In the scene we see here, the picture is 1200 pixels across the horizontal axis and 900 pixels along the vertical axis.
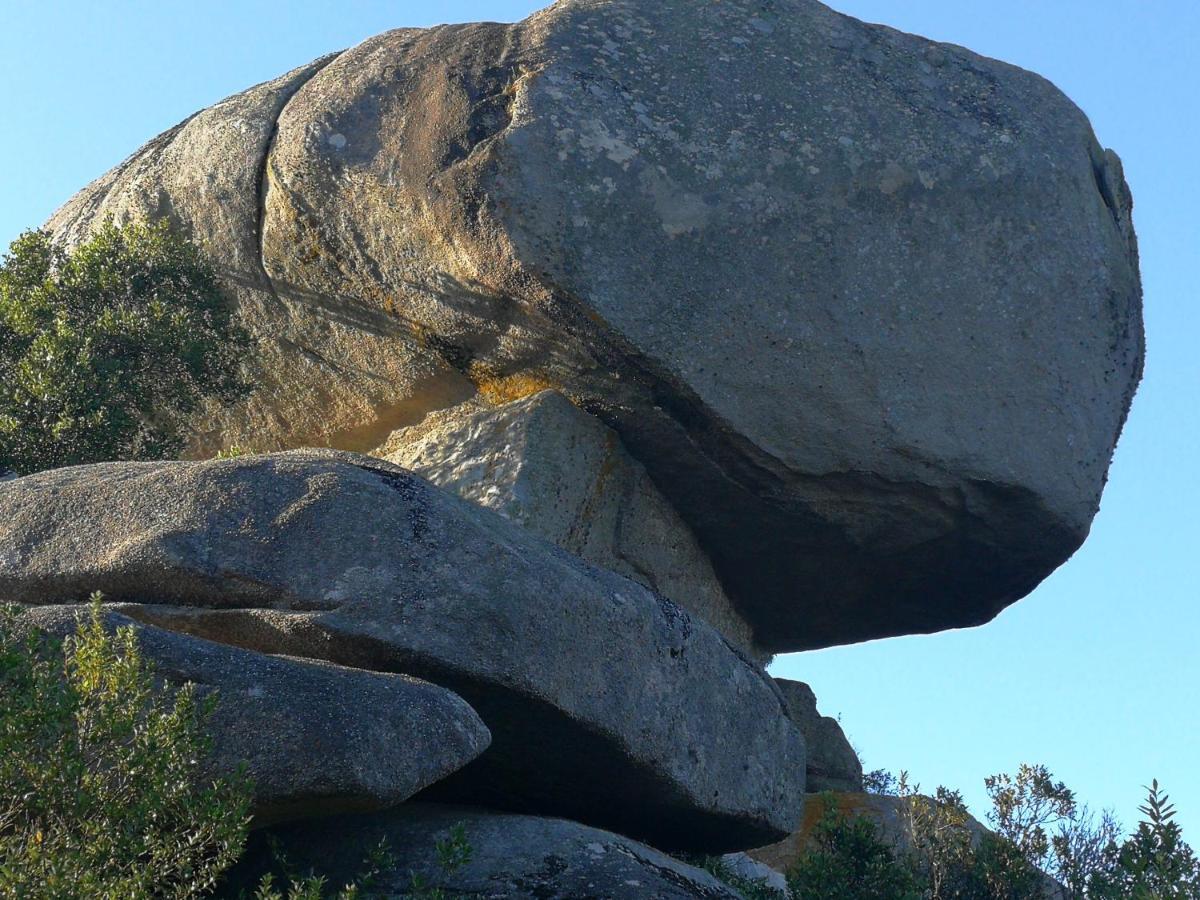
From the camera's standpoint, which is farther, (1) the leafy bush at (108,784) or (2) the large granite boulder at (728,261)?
(2) the large granite boulder at (728,261)

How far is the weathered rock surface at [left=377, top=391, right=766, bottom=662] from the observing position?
10.7 metres

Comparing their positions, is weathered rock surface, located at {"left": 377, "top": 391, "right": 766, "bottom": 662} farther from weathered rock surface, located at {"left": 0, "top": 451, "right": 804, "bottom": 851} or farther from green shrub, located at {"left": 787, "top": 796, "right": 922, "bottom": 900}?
green shrub, located at {"left": 787, "top": 796, "right": 922, "bottom": 900}

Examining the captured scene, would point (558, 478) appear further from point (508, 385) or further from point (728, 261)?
point (728, 261)

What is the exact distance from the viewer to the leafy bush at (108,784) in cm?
559

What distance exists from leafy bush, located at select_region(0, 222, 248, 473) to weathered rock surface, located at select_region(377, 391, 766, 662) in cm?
153

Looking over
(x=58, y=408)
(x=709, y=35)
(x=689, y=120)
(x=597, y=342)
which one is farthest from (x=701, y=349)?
(x=58, y=408)

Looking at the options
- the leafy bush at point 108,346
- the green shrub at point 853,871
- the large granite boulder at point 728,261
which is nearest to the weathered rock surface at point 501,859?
the green shrub at point 853,871

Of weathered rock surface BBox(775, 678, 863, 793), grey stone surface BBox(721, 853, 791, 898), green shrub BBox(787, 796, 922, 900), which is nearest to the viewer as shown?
green shrub BBox(787, 796, 922, 900)

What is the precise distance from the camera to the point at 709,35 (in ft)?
37.5

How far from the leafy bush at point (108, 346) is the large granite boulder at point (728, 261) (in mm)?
413

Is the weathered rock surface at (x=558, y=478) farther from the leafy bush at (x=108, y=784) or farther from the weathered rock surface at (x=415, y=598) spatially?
the leafy bush at (x=108, y=784)

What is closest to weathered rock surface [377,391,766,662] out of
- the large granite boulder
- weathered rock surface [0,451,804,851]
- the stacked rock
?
the stacked rock

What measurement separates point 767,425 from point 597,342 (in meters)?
1.24

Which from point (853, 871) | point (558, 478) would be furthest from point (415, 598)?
point (558, 478)
